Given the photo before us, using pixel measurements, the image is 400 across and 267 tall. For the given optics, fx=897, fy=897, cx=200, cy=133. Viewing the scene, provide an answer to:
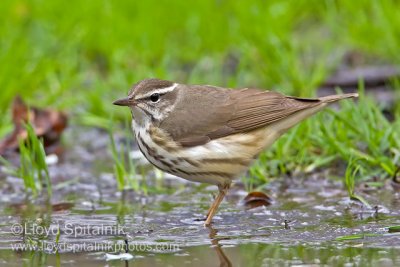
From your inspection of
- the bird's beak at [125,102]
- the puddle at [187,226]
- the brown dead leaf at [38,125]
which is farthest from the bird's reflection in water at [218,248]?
the brown dead leaf at [38,125]

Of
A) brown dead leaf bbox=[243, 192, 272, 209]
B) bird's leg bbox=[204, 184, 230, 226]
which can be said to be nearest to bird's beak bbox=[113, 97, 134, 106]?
bird's leg bbox=[204, 184, 230, 226]

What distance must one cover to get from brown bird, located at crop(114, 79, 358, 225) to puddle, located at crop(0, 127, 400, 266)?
361 mm

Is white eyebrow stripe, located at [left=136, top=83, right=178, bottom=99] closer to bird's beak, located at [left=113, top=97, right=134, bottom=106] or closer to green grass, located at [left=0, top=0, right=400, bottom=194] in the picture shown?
bird's beak, located at [left=113, top=97, right=134, bottom=106]

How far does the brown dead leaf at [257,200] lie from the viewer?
6.61 meters

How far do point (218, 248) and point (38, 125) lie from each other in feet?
12.0

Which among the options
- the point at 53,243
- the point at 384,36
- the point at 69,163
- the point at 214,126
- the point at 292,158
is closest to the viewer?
the point at 53,243

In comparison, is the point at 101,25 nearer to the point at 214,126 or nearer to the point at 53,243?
the point at 214,126

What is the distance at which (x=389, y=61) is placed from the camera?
987 cm

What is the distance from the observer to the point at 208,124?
21.7ft

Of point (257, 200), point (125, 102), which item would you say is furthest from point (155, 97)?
point (257, 200)

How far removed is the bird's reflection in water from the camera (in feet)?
A: 16.4

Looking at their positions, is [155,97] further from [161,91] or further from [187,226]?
[187,226]

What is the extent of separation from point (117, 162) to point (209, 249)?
6.07ft

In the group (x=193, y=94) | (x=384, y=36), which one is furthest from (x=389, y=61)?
(x=193, y=94)
